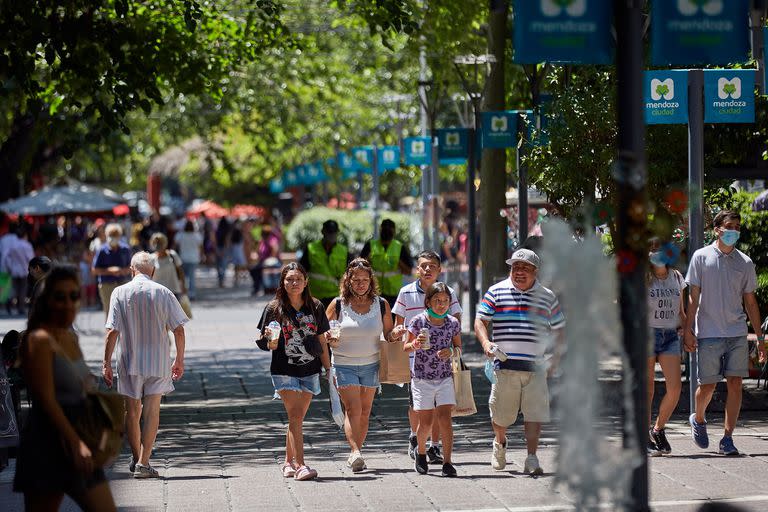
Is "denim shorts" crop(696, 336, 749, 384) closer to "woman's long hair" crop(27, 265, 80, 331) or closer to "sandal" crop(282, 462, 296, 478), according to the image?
"sandal" crop(282, 462, 296, 478)

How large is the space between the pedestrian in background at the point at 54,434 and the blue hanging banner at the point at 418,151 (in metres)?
17.2

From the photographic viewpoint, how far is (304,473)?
10062mm

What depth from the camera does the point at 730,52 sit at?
7258 mm

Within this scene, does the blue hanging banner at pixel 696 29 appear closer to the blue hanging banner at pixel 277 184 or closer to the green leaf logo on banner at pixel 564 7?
the green leaf logo on banner at pixel 564 7

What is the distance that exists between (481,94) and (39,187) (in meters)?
27.8

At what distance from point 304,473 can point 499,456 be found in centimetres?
140

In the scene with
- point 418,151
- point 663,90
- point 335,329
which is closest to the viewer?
point 335,329

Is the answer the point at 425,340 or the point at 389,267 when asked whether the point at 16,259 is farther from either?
the point at 425,340

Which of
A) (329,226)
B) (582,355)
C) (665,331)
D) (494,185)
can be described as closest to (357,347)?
(665,331)

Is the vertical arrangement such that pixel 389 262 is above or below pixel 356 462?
above

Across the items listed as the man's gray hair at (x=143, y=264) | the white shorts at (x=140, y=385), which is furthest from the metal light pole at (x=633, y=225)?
the man's gray hair at (x=143, y=264)

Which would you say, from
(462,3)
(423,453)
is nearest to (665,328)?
(423,453)

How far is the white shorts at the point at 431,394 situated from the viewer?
33.8ft

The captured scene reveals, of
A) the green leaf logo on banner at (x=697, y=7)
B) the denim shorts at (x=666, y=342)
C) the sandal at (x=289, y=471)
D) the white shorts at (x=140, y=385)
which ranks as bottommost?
the sandal at (x=289, y=471)
